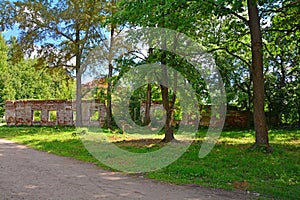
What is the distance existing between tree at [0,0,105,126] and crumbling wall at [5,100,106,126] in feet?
8.02

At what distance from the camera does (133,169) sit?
6590 millimetres

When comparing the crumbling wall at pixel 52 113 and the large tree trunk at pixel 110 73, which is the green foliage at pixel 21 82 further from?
the large tree trunk at pixel 110 73

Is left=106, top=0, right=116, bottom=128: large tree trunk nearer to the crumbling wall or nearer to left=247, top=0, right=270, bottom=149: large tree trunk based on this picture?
the crumbling wall

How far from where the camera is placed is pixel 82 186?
504 cm

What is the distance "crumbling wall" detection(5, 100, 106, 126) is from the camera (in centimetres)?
2062

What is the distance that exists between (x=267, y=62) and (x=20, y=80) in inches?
1214

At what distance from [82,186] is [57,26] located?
14.7 metres

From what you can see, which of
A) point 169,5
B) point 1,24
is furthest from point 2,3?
point 169,5

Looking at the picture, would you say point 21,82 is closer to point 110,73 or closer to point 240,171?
point 110,73

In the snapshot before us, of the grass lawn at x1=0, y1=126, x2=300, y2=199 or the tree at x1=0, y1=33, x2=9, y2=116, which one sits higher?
the tree at x1=0, y1=33, x2=9, y2=116

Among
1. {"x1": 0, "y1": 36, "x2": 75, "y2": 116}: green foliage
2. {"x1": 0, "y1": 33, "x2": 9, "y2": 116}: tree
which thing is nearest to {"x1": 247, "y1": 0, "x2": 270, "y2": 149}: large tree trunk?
{"x1": 0, "y1": 36, "x2": 75, "y2": 116}: green foliage

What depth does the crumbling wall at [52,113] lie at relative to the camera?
20.6 meters

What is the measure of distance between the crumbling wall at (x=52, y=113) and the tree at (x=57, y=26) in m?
2.45

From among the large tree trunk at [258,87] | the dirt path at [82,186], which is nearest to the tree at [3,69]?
the dirt path at [82,186]
